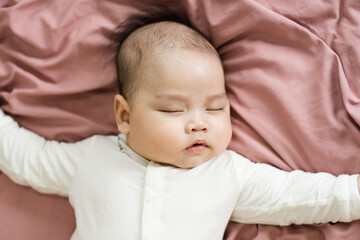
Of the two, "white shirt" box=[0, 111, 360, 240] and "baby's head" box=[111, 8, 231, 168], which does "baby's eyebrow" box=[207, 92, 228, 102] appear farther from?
"white shirt" box=[0, 111, 360, 240]

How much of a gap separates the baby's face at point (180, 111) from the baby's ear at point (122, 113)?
1.8 inches

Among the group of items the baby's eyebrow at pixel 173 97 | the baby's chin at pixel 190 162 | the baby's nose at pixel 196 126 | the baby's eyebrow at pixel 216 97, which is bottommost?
the baby's chin at pixel 190 162

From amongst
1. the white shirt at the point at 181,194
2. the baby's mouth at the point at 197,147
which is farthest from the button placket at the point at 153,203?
the baby's mouth at the point at 197,147

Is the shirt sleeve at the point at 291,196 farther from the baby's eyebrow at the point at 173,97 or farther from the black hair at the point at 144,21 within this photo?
the black hair at the point at 144,21

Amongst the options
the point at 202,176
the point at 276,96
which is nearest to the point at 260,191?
the point at 202,176

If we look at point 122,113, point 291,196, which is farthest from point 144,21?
point 291,196

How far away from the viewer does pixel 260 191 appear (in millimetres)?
1274

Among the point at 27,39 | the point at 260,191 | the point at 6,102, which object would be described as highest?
the point at 27,39

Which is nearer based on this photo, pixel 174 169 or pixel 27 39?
pixel 174 169

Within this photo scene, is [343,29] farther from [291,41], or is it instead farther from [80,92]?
[80,92]

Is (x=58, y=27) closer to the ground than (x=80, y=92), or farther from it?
farther from it

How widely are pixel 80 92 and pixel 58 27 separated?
0.78 ft

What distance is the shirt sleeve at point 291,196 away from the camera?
119cm

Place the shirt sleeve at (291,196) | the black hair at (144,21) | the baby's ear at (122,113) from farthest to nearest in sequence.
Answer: the black hair at (144,21)
the baby's ear at (122,113)
the shirt sleeve at (291,196)
